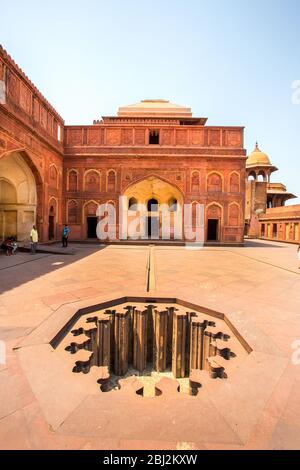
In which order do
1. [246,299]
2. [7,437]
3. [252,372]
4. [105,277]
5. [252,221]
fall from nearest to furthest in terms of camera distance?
[7,437] → [252,372] → [246,299] → [105,277] → [252,221]

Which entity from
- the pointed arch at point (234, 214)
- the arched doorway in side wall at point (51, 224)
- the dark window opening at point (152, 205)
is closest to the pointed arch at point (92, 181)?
the arched doorway in side wall at point (51, 224)

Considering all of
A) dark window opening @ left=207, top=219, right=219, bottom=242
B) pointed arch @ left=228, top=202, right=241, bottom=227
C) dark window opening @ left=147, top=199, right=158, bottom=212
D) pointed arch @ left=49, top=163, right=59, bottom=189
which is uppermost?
pointed arch @ left=49, top=163, right=59, bottom=189

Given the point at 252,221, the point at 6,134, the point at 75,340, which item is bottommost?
the point at 75,340

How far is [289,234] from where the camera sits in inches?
841

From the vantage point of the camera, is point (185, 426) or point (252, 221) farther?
point (252, 221)

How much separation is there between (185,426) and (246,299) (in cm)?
314

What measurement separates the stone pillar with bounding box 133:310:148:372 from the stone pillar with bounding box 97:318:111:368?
0.55 metres

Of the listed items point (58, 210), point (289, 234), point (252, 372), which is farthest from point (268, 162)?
point (252, 372)

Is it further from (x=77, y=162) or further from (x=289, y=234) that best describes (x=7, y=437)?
(x=289, y=234)

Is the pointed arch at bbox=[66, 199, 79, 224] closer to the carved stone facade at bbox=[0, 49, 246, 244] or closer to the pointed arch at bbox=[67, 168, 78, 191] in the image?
Answer: the carved stone facade at bbox=[0, 49, 246, 244]

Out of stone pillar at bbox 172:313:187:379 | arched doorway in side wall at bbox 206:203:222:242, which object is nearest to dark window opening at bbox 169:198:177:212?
arched doorway in side wall at bbox 206:203:222:242

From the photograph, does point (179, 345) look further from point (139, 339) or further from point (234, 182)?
point (234, 182)

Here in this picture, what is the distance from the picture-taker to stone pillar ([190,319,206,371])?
11.3 ft

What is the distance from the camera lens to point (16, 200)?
1240cm
